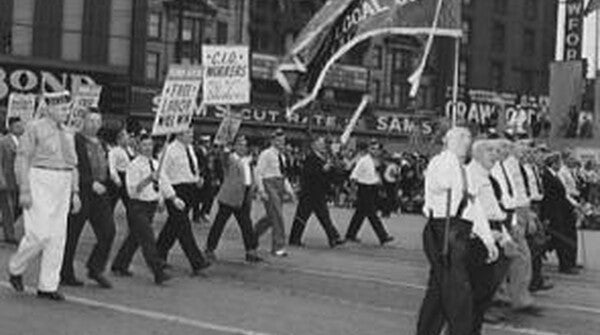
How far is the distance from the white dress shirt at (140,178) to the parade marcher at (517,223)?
3780 mm

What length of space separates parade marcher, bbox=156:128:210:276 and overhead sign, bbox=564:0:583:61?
1217 inches

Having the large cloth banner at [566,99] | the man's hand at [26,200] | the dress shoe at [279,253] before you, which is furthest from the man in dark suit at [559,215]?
the large cloth banner at [566,99]

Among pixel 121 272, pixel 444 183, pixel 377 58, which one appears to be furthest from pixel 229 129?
pixel 377 58

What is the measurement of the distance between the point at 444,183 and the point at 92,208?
4.50m

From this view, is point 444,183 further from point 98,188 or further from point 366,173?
point 366,173

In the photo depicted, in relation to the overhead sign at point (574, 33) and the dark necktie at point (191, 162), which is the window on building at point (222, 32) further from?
the dark necktie at point (191, 162)

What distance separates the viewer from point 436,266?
8.30 m

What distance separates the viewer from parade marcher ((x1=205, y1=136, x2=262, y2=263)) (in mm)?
14227

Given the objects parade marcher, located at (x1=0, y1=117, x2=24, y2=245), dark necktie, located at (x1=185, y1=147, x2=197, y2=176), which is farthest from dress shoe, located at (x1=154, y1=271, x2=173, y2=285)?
parade marcher, located at (x1=0, y1=117, x2=24, y2=245)

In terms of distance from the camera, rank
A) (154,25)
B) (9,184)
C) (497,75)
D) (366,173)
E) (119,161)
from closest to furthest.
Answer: (119,161), (9,184), (366,173), (154,25), (497,75)

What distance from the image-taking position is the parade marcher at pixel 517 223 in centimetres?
1031

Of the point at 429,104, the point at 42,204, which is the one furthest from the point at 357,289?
the point at 429,104

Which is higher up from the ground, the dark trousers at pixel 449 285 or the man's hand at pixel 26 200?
the man's hand at pixel 26 200

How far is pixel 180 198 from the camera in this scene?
1345cm
